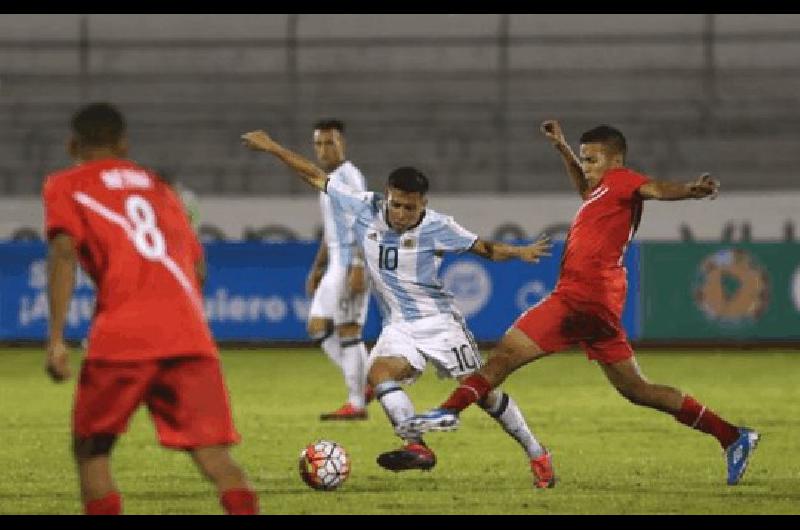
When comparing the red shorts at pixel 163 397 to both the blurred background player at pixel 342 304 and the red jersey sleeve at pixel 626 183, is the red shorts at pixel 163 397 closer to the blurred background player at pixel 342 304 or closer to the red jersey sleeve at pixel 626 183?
the red jersey sleeve at pixel 626 183

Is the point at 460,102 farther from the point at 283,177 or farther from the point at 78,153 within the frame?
the point at 78,153

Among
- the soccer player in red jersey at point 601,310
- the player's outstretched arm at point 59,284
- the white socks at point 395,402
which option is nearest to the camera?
the player's outstretched arm at point 59,284

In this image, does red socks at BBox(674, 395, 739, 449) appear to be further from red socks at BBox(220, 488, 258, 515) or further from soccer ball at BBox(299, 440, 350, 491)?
red socks at BBox(220, 488, 258, 515)

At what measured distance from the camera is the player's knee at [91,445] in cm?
645

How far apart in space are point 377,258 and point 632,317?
37.8 ft

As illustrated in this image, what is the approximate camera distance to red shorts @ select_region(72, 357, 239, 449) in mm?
6391

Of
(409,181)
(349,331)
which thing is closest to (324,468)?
(409,181)

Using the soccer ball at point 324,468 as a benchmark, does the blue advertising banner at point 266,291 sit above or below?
below

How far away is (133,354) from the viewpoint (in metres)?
6.35

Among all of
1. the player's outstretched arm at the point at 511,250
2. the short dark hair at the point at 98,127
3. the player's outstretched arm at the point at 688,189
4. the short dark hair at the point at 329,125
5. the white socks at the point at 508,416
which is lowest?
the white socks at the point at 508,416

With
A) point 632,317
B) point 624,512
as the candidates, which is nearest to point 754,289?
point 632,317

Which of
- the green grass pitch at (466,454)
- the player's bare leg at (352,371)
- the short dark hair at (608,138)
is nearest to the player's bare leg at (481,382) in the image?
the green grass pitch at (466,454)

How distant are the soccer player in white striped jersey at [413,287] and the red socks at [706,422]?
2.77 ft

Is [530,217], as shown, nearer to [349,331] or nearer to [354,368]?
[349,331]
